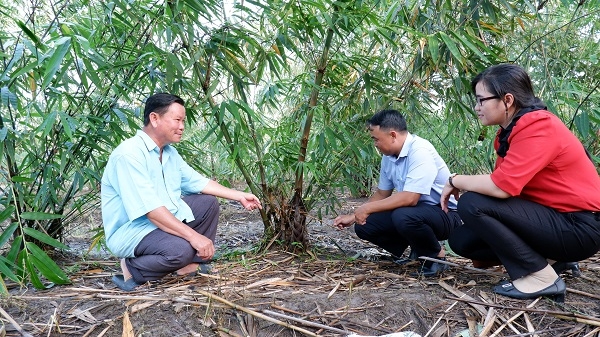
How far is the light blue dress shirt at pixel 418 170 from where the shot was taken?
9.09ft

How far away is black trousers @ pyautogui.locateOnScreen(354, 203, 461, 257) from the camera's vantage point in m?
2.75

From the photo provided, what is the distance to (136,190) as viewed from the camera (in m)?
2.43

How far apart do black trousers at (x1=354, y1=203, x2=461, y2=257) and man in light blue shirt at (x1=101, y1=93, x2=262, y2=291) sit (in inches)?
37.1

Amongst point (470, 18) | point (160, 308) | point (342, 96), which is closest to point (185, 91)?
point (342, 96)

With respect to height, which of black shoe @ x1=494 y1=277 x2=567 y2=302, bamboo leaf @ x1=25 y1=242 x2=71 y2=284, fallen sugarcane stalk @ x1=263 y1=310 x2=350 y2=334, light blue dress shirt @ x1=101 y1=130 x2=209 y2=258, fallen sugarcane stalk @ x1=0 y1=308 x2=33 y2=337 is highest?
light blue dress shirt @ x1=101 y1=130 x2=209 y2=258

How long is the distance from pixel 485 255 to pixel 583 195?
539mm

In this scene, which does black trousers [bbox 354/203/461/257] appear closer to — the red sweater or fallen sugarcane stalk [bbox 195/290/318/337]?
the red sweater

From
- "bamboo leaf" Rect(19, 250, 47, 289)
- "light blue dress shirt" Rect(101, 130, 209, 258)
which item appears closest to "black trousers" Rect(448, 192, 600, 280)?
"light blue dress shirt" Rect(101, 130, 209, 258)

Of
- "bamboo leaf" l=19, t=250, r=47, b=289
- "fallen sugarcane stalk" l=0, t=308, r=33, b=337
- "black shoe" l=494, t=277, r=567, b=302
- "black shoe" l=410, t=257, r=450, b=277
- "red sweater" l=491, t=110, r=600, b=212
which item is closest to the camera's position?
"fallen sugarcane stalk" l=0, t=308, r=33, b=337

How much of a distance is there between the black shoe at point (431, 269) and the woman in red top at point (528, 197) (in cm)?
42

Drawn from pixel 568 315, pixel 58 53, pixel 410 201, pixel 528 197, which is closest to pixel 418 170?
pixel 410 201

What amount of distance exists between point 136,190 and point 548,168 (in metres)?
1.73

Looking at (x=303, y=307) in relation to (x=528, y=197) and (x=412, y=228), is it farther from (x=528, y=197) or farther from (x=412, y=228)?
(x=528, y=197)

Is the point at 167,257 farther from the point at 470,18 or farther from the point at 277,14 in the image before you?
the point at 470,18
